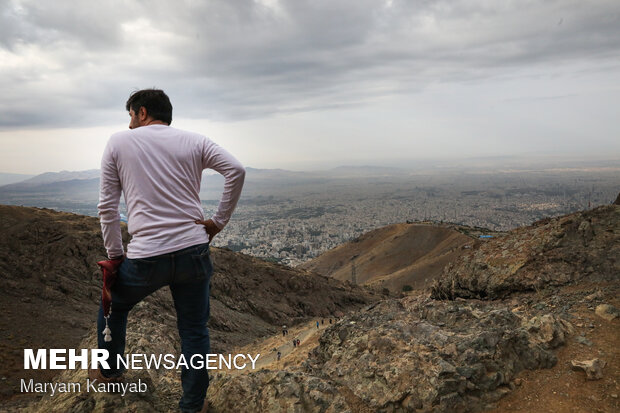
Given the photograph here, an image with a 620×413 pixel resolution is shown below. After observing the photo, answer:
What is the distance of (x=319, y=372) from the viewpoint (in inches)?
170

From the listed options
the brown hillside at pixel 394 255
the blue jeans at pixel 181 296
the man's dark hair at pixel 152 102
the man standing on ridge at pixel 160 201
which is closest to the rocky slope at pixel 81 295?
the blue jeans at pixel 181 296

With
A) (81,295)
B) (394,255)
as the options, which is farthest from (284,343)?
(394,255)

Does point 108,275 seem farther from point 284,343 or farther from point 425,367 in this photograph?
point 284,343

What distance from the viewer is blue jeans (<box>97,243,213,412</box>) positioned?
114 inches

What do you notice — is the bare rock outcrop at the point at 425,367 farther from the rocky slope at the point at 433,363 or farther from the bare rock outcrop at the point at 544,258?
the bare rock outcrop at the point at 544,258

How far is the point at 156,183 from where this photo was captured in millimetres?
2859

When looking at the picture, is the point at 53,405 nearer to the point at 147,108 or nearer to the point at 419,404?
the point at 147,108

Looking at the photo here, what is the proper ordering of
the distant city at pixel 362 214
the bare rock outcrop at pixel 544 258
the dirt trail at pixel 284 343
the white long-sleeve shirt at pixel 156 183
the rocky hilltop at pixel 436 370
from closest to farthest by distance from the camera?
the white long-sleeve shirt at pixel 156 183, the rocky hilltop at pixel 436 370, the bare rock outcrop at pixel 544 258, the dirt trail at pixel 284 343, the distant city at pixel 362 214

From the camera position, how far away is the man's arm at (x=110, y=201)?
2867 millimetres

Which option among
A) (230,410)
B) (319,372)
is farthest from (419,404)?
(230,410)

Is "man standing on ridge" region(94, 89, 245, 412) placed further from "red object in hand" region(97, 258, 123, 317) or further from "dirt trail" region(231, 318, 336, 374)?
"dirt trail" region(231, 318, 336, 374)

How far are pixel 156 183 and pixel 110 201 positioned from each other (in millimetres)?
406

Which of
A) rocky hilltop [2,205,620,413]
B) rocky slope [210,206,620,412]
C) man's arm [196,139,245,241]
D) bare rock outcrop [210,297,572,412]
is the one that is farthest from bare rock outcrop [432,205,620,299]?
man's arm [196,139,245,241]

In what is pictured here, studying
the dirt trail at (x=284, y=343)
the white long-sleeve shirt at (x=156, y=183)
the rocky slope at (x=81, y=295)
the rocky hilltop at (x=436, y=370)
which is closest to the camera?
the white long-sleeve shirt at (x=156, y=183)
